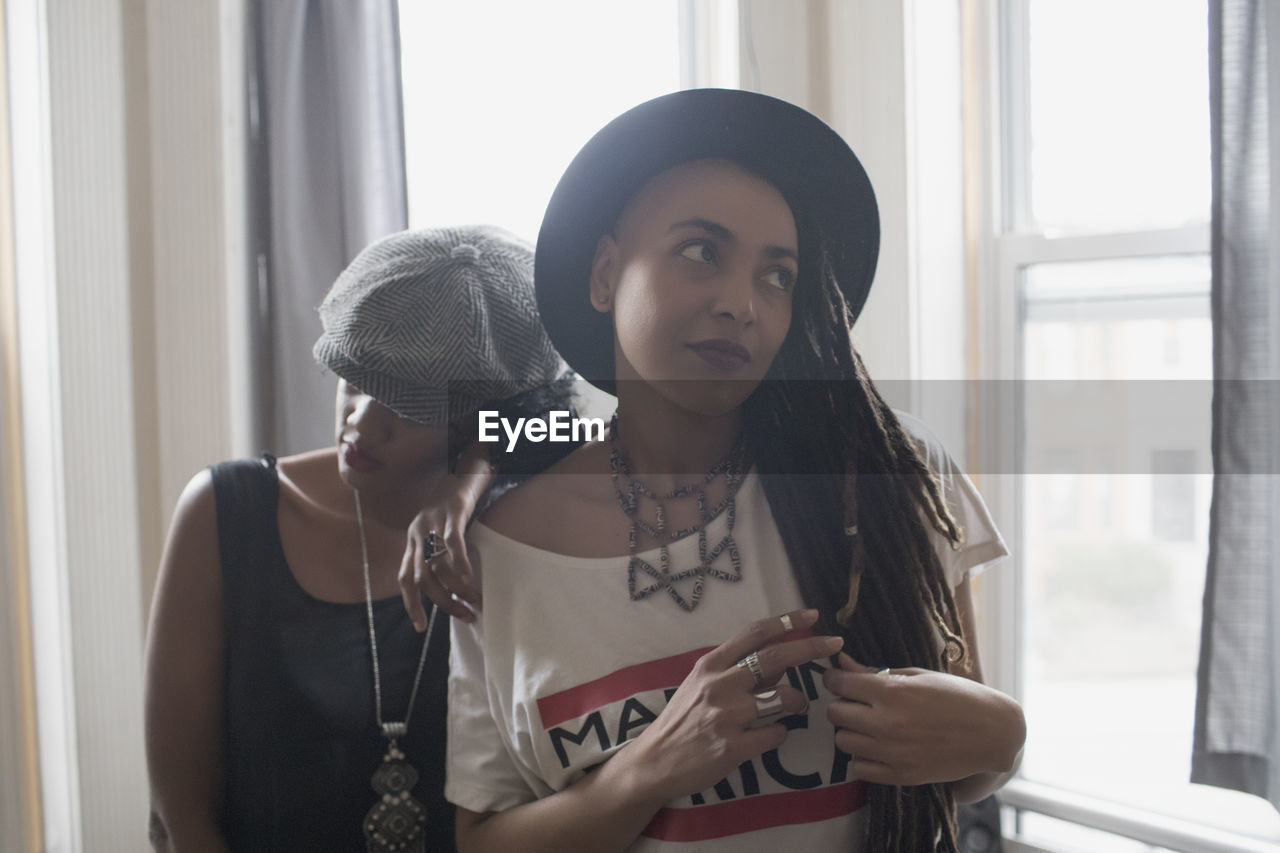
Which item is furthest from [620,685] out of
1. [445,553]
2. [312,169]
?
[312,169]

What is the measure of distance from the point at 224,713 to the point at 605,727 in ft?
1.98

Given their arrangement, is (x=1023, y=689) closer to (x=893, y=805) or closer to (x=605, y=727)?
(x=893, y=805)

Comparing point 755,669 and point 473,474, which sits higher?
point 473,474

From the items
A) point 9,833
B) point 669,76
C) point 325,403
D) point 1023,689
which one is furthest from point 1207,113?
point 9,833

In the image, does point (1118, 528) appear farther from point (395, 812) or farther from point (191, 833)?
point (191, 833)

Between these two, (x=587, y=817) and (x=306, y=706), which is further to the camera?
(x=306, y=706)

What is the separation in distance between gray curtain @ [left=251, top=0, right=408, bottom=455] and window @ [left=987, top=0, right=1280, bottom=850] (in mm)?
1205

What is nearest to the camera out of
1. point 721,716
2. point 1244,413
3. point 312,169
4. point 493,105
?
point 721,716

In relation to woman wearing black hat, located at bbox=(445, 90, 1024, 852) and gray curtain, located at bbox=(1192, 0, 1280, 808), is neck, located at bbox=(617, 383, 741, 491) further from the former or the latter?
gray curtain, located at bbox=(1192, 0, 1280, 808)

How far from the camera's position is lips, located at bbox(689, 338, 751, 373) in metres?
0.74

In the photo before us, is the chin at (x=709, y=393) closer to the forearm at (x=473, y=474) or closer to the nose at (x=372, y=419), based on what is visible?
the forearm at (x=473, y=474)

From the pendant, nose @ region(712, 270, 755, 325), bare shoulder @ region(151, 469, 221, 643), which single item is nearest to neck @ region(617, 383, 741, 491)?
nose @ region(712, 270, 755, 325)

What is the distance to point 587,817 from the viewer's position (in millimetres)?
741

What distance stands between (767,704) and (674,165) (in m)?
0.48
